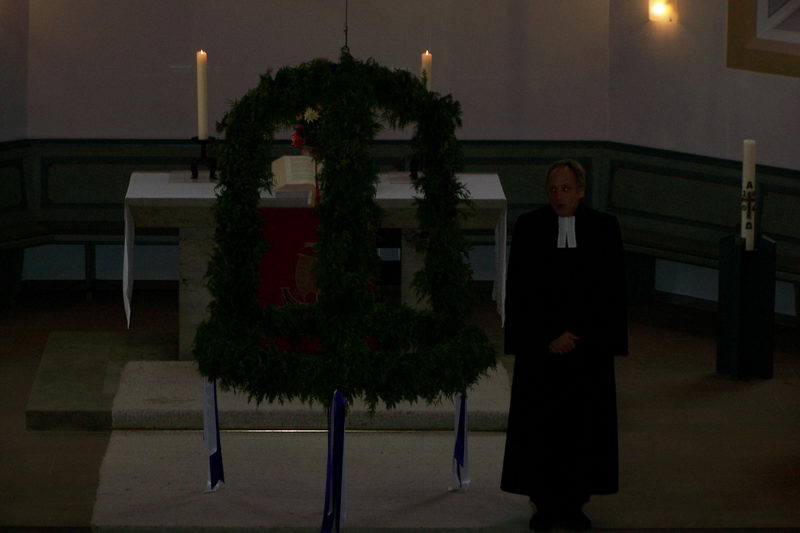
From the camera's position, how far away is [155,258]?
10594 millimetres

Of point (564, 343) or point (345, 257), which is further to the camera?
point (564, 343)

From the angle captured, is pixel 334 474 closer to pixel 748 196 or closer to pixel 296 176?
pixel 296 176

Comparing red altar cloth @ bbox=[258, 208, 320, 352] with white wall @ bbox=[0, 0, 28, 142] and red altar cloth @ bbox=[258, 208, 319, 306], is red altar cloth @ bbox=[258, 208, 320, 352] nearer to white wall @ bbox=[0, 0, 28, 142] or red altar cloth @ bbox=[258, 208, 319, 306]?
red altar cloth @ bbox=[258, 208, 319, 306]

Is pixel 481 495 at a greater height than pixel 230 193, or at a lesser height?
lesser

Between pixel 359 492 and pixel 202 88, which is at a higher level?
pixel 202 88

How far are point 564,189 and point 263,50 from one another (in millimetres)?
5099

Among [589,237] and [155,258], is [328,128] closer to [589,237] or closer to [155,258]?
[589,237]

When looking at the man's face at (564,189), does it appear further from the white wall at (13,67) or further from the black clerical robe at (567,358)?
the white wall at (13,67)

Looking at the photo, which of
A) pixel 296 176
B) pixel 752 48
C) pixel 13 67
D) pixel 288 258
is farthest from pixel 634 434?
pixel 13 67

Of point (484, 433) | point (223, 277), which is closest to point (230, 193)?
point (223, 277)

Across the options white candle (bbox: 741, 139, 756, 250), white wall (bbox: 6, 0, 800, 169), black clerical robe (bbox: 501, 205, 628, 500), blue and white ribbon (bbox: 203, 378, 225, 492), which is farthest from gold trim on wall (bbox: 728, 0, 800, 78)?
blue and white ribbon (bbox: 203, 378, 225, 492)

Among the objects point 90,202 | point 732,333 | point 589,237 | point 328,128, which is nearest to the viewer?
point 328,128

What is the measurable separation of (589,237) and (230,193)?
142cm

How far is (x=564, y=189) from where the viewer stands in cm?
559
